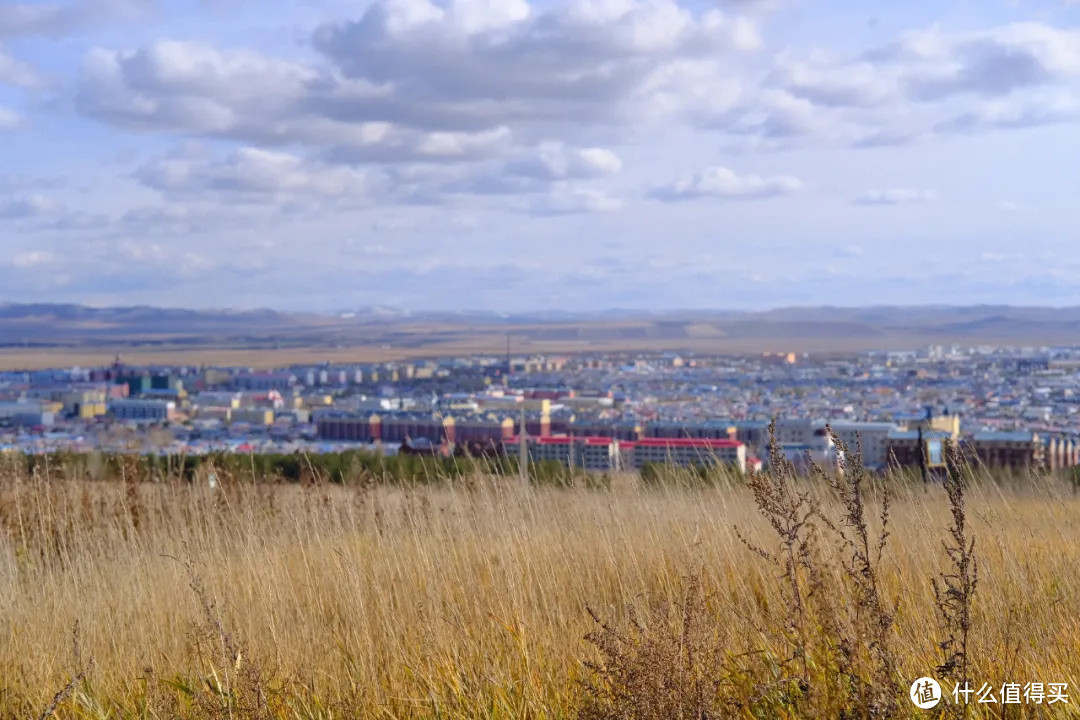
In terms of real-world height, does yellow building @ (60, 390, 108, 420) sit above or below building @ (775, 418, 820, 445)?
below

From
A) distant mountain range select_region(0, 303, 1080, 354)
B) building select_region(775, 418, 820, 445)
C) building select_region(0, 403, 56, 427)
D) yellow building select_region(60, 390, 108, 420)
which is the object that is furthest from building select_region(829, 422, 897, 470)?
distant mountain range select_region(0, 303, 1080, 354)

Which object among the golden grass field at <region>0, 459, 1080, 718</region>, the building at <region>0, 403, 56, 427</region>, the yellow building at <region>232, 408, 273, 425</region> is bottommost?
the yellow building at <region>232, 408, 273, 425</region>

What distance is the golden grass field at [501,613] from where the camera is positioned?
14.3 feet

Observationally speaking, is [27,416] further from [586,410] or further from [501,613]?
[501,613]

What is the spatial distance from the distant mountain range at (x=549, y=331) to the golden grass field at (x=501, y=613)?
6128 centimetres

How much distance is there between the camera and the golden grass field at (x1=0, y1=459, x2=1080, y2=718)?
4359mm

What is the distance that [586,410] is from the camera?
88.1 ft

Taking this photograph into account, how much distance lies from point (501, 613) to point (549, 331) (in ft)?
317

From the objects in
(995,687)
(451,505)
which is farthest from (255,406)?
(995,687)

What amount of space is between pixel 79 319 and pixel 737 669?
101 m

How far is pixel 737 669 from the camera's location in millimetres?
4594

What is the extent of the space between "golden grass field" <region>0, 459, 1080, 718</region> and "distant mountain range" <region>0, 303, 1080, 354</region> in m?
61.3

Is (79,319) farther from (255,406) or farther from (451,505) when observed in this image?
(451,505)

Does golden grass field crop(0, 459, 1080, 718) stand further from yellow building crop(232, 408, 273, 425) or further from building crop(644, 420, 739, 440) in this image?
yellow building crop(232, 408, 273, 425)
